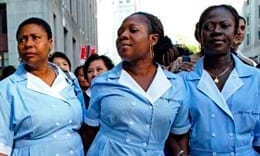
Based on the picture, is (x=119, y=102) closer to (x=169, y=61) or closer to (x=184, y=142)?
(x=184, y=142)

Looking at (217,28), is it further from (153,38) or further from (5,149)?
(5,149)

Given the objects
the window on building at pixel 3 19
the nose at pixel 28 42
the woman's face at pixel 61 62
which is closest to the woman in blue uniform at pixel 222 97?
the nose at pixel 28 42

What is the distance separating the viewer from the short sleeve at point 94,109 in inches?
152

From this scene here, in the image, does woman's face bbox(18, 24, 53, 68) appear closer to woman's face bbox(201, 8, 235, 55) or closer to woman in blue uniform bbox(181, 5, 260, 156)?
woman in blue uniform bbox(181, 5, 260, 156)

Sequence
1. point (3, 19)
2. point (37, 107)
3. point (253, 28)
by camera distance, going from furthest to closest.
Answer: point (253, 28) < point (3, 19) < point (37, 107)

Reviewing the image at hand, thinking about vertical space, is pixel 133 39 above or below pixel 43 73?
above

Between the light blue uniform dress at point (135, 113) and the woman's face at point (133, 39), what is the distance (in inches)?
6.3

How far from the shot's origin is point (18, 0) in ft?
71.2

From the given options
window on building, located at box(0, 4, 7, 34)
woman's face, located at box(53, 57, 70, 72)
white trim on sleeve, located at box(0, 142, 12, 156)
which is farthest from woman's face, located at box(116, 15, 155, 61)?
window on building, located at box(0, 4, 7, 34)

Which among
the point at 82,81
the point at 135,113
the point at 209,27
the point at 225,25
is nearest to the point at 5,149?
the point at 135,113

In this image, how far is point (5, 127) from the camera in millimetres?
3787

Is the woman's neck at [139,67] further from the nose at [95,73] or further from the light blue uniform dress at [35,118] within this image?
the nose at [95,73]

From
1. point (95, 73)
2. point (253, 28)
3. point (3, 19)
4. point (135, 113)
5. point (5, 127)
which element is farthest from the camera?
point (253, 28)

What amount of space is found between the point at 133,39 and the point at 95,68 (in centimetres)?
239
